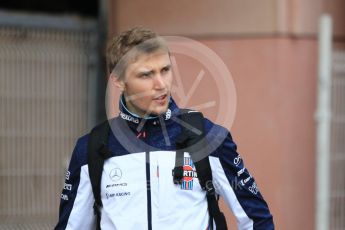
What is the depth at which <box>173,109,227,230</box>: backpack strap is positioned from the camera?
10.1 feet

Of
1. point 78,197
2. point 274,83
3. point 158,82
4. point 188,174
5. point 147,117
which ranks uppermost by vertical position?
Result: point 274,83

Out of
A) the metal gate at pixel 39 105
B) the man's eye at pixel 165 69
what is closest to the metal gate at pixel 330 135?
the metal gate at pixel 39 105

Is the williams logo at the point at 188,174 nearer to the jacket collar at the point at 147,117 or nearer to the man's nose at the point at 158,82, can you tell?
the jacket collar at the point at 147,117

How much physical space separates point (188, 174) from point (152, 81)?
37cm

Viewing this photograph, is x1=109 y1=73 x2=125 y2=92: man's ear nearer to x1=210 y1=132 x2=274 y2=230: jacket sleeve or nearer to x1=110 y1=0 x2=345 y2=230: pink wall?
x1=210 y1=132 x2=274 y2=230: jacket sleeve

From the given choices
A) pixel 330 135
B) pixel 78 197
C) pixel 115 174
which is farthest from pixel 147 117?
pixel 330 135

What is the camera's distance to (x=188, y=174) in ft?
10.1

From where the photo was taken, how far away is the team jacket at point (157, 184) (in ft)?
10.0

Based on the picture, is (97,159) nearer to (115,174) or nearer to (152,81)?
(115,174)

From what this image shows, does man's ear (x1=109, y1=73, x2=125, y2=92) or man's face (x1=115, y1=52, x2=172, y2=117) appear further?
man's ear (x1=109, y1=73, x2=125, y2=92)

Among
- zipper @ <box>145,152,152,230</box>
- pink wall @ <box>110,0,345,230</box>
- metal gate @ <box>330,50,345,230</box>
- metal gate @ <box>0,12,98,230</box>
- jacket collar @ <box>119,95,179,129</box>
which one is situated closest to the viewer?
zipper @ <box>145,152,152,230</box>

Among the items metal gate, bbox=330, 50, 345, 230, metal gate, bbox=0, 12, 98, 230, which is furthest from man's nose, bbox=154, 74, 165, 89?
metal gate, bbox=0, 12, 98, 230

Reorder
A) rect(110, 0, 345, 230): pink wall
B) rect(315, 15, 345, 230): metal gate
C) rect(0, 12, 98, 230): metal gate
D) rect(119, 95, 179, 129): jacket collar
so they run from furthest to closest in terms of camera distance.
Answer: rect(0, 12, 98, 230): metal gate, rect(110, 0, 345, 230): pink wall, rect(315, 15, 345, 230): metal gate, rect(119, 95, 179, 129): jacket collar

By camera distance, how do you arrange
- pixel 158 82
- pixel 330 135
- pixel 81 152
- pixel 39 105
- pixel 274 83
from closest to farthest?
pixel 158 82 < pixel 81 152 < pixel 274 83 < pixel 330 135 < pixel 39 105
